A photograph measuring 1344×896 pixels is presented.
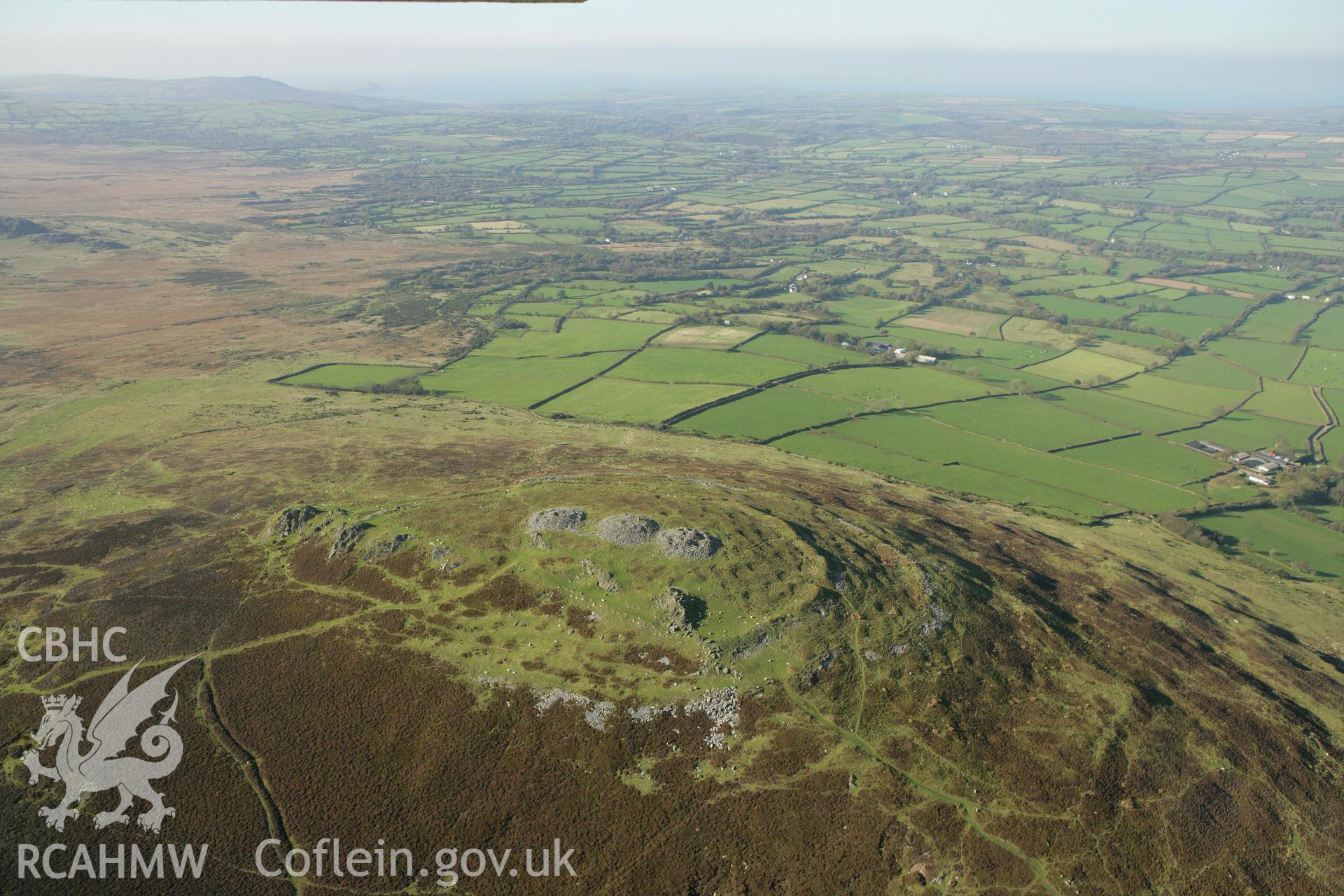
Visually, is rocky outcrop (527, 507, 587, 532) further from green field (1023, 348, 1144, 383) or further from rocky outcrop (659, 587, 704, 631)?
green field (1023, 348, 1144, 383)

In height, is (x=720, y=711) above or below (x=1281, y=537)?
above

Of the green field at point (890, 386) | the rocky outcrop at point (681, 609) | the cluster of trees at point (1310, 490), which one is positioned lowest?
the cluster of trees at point (1310, 490)

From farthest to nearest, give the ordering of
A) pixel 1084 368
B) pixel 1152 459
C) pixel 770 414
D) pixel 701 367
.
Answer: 1. pixel 1084 368
2. pixel 701 367
3. pixel 770 414
4. pixel 1152 459

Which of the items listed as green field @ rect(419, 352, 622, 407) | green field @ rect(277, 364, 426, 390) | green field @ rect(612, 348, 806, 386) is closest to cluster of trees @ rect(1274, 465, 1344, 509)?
green field @ rect(612, 348, 806, 386)

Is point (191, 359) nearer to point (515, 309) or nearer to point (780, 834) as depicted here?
point (515, 309)

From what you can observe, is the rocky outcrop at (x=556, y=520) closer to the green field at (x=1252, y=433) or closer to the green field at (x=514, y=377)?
the green field at (x=514, y=377)

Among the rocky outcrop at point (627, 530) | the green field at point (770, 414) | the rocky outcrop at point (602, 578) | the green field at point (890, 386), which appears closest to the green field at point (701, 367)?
the green field at point (890, 386)

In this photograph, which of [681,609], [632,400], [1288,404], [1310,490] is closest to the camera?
[681,609]

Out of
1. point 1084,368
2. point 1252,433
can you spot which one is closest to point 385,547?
point 1252,433
